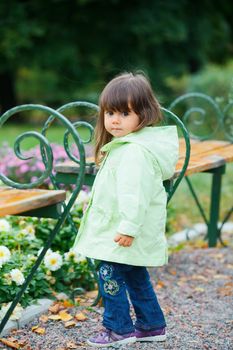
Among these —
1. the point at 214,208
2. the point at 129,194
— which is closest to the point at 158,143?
the point at 129,194

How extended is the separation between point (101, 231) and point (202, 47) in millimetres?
14510

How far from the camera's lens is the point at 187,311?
3676mm

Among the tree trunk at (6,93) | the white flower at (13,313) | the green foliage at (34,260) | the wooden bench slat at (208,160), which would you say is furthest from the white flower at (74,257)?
the tree trunk at (6,93)

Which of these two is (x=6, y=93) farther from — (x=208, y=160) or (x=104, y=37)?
(x=208, y=160)

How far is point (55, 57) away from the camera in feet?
51.1

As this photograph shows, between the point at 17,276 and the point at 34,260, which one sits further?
the point at 34,260

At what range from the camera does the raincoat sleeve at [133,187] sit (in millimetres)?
2725

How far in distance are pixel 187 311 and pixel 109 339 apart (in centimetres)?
76

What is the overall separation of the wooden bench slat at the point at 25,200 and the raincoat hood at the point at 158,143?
12.4 inches

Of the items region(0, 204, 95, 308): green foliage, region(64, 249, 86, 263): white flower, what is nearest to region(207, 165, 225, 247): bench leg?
region(0, 204, 95, 308): green foliage

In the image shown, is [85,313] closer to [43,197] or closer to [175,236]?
[43,197]

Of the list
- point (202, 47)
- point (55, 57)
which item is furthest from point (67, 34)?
point (202, 47)

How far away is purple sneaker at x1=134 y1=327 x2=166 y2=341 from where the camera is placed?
311cm

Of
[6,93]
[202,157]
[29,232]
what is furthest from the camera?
[6,93]
